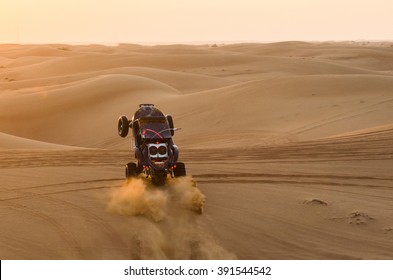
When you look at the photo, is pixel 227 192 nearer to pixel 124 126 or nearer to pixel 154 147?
pixel 154 147

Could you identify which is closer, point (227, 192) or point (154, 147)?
point (154, 147)

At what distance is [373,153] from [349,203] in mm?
3330

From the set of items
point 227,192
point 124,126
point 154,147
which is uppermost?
point 124,126

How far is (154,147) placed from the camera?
7.82 meters

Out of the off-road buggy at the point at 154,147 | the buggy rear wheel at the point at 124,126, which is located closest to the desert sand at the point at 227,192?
the off-road buggy at the point at 154,147

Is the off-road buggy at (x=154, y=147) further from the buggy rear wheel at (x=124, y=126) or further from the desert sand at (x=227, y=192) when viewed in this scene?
the desert sand at (x=227, y=192)

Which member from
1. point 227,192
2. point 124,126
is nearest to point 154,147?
point 124,126

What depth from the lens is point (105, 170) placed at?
993cm

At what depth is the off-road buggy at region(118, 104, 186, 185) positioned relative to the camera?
779 cm

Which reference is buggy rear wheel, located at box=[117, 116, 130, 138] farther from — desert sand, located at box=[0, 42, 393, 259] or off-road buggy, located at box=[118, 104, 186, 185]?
desert sand, located at box=[0, 42, 393, 259]

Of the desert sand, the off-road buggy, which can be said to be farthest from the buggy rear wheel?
the desert sand
